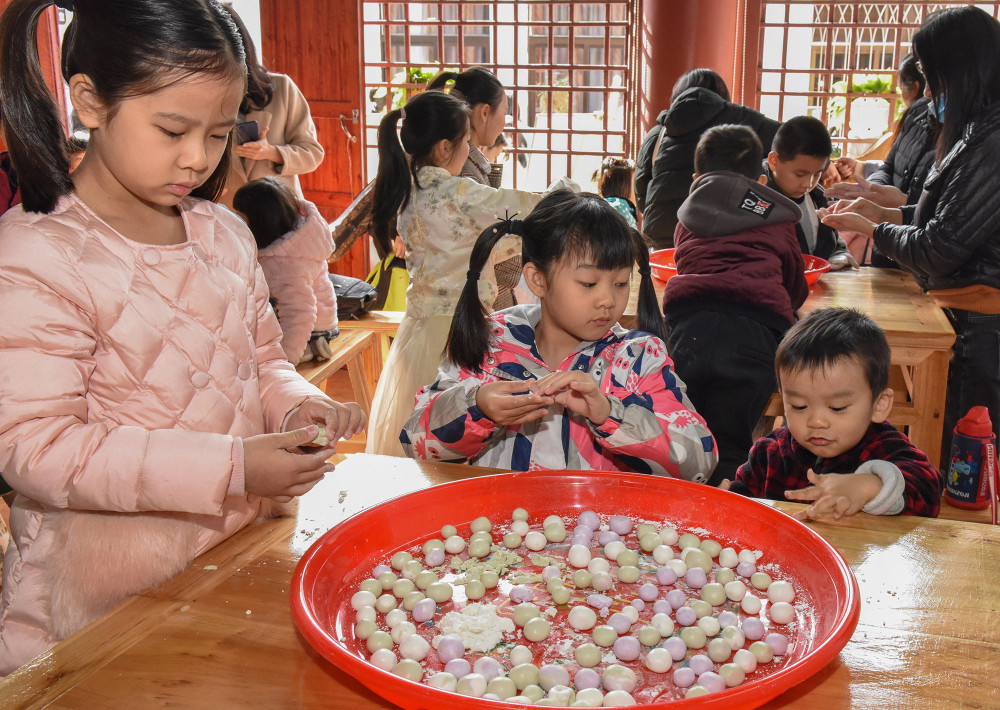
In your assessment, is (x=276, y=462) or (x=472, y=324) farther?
(x=472, y=324)

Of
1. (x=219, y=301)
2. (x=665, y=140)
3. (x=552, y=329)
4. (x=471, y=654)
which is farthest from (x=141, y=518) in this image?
(x=665, y=140)

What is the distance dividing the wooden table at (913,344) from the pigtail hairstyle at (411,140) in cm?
83

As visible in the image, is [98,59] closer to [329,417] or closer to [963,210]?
[329,417]

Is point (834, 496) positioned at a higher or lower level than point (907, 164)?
lower

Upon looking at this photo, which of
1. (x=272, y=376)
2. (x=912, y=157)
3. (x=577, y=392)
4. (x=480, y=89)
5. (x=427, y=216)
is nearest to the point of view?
(x=272, y=376)

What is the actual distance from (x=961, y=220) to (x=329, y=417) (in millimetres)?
2106

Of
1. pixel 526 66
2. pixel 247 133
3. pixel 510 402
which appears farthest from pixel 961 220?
pixel 526 66

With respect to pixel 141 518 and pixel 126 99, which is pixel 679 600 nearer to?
pixel 141 518

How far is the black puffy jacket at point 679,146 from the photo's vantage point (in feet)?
11.0

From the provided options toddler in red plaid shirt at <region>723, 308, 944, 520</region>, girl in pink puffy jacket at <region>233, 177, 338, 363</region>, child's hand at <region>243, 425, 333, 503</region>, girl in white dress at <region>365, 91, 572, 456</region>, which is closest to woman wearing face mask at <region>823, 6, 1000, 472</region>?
toddler in red plaid shirt at <region>723, 308, 944, 520</region>

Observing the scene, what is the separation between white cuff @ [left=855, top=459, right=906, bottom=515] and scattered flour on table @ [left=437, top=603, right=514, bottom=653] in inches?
→ 23.4

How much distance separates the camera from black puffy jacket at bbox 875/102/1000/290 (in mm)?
2396

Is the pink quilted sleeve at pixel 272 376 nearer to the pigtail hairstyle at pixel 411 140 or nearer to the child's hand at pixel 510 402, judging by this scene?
the child's hand at pixel 510 402

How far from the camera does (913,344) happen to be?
2.37 m
